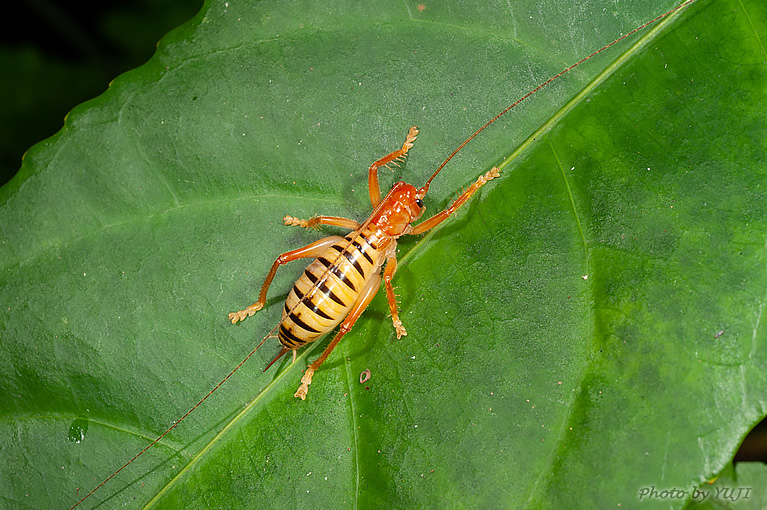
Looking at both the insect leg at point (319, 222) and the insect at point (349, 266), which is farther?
the insect leg at point (319, 222)

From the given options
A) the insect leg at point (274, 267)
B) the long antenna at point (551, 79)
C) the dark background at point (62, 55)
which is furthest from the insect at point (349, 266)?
the dark background at point (62, 55)

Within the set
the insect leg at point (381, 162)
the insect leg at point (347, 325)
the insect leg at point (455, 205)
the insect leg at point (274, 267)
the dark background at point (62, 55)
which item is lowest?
the insect leg at point (347, 325)

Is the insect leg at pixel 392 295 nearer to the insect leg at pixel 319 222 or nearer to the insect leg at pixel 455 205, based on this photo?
the insect leg at pixel 455 205

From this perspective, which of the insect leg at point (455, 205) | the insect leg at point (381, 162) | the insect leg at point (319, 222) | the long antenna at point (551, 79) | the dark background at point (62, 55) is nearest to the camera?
the long antenna at point (551, 79)

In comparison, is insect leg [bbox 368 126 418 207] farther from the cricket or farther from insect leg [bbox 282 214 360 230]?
insect leg [bbox 282 214 360 230]

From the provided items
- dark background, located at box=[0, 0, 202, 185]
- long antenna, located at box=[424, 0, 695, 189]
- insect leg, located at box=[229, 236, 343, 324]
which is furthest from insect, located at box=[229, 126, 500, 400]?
dark background, located at box=[0, 0, 202, 185]

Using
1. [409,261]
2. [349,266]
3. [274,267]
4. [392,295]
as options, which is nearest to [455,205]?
[409,261]

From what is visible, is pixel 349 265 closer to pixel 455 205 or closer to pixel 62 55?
pixel 455 205
